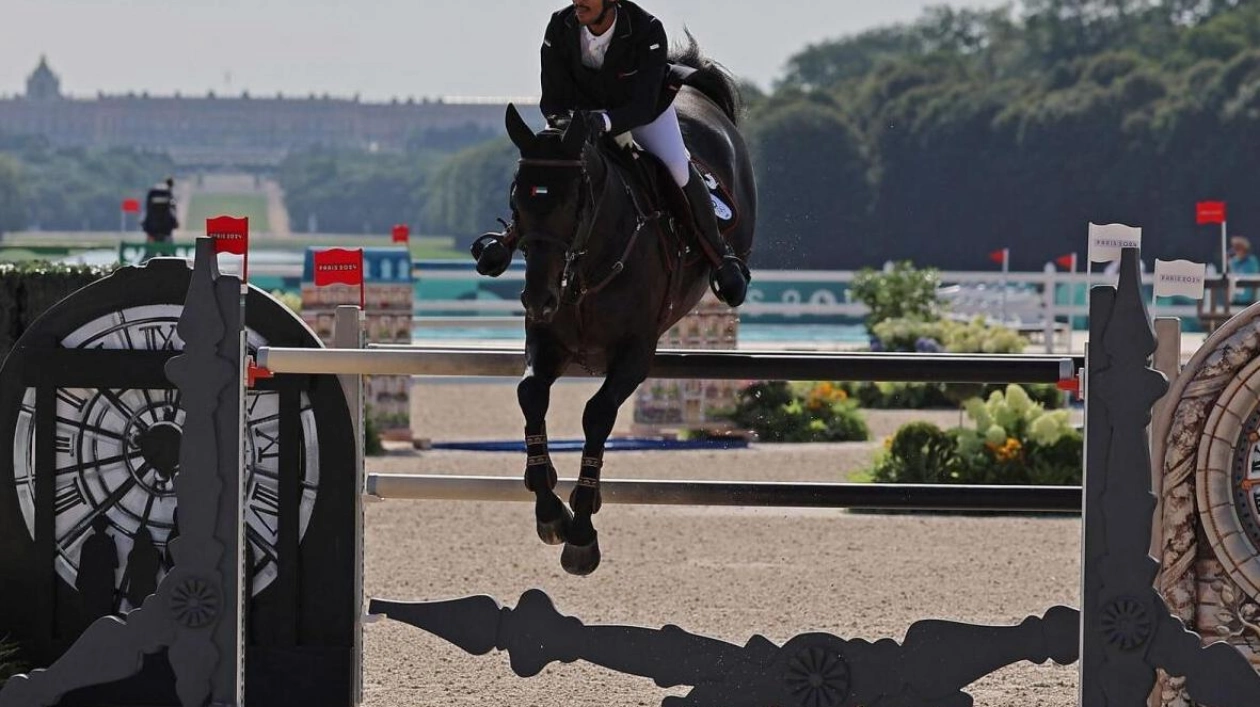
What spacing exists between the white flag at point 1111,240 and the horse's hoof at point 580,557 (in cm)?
A: 179

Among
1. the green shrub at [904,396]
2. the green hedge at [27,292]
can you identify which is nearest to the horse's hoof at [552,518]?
the green hedge at [27,292]

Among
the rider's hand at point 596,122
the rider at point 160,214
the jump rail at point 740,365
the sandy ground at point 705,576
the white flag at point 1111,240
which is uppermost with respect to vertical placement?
the rider at point 160,214

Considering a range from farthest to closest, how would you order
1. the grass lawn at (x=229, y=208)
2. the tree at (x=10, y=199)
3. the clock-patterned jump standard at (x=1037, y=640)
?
the grass lawn at (x=229, y=208) → the tree at (x=10, y=199) → the clock-patterned jump standard at (x=1037, y=640)

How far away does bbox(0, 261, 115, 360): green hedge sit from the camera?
742 centimetres

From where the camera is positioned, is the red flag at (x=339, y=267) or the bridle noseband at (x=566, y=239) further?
the red flag at (x=339, y=267)

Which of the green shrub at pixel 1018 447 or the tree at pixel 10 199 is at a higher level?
the tree at pixel 10 199

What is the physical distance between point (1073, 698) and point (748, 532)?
4921mm

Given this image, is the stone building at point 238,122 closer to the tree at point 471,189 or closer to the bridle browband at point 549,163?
the tree at point 471,189

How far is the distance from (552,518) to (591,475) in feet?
0.52

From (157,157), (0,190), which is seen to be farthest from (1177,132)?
(157,157)

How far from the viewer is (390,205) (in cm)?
14138

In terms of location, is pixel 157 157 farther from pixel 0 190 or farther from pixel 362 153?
pixel 0 190

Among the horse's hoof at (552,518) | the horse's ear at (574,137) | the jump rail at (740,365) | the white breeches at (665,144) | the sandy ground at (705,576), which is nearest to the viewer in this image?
the horse's ear at (574,137)

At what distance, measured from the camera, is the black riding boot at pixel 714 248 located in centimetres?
670
